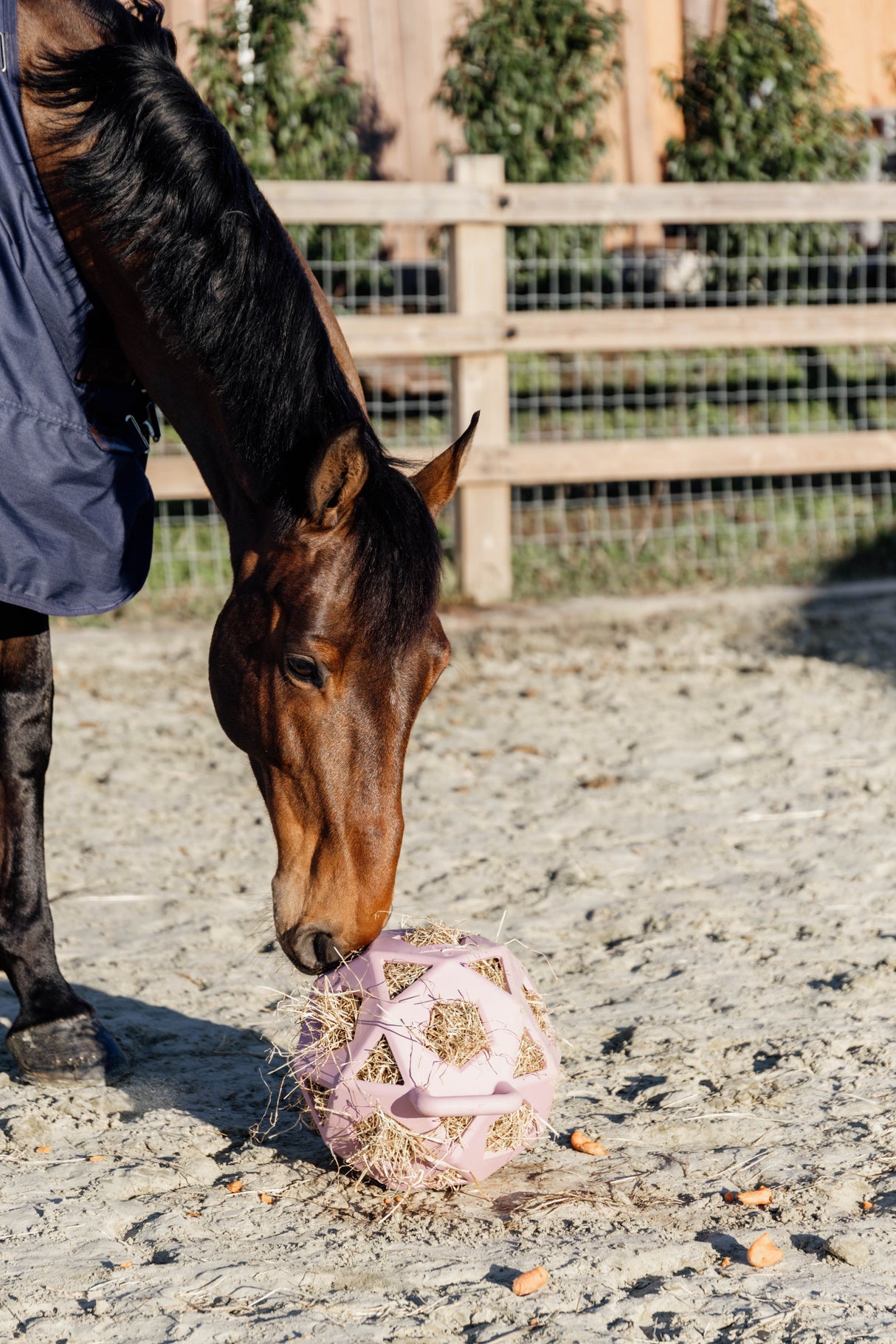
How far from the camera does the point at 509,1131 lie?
6.75 ft

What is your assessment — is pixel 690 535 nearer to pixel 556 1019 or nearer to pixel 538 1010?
pixel 556 1019

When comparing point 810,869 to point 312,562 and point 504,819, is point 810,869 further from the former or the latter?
point 312,562

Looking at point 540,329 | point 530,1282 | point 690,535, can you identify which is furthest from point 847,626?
point 530,1282

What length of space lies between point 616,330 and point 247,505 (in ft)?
14.2

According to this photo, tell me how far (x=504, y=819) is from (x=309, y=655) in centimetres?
196

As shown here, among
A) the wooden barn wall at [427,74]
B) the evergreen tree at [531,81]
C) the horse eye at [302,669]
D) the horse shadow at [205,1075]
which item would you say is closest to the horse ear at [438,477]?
the horse eye at [302,669]

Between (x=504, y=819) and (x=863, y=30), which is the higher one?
(x=863, y=30)

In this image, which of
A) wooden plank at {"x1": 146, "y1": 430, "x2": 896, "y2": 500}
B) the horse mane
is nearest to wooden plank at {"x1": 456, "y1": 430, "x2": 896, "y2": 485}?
wooden plank at {"x1": 146, "y1": 430, "x2": 896, "y2": 500}

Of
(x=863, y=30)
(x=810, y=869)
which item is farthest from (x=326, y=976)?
(x=863, y=30)

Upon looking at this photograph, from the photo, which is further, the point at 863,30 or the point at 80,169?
the point at 863,30

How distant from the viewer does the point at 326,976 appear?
81.7 inches

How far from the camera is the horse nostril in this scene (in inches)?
79.5

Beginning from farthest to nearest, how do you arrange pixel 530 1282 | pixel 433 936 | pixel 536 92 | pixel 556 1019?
pixel 536 92
pixel 556 1019
pixel 433 936
pixel 530 1282

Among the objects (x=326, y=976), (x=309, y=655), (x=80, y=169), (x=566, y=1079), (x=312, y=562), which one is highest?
(x=80, y=169)
